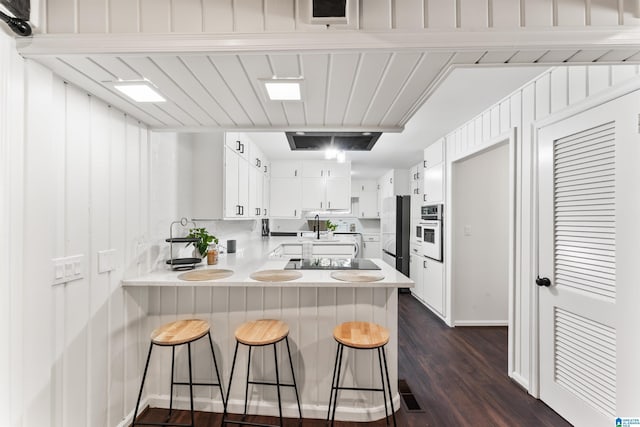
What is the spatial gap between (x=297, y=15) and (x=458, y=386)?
279cm

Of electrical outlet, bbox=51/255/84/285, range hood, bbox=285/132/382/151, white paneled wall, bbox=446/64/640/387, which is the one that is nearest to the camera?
electrical outlet, bbox=51/255/84/285

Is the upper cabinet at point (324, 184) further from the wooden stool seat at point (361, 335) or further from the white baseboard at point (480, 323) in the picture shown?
the wooden stool seat at point (361, 335)

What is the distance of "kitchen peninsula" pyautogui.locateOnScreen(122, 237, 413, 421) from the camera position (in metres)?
1.90

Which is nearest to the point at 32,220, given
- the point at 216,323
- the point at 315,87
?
the point at 216,323

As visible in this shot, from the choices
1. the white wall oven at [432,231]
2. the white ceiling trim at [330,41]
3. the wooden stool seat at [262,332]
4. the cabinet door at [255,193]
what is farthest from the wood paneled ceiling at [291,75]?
the white wall oven at [432,231]

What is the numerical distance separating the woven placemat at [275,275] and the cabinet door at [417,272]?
115 inches

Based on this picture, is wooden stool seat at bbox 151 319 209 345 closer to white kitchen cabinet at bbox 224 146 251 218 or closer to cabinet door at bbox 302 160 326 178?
white kitchen cabinet at bbox 224 146 251 218

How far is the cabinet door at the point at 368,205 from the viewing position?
650cm

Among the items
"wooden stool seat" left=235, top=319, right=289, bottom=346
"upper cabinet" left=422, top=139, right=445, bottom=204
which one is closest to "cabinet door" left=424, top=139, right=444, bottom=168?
"upper cabinet" left=422, top=139, right=445, bottom=204

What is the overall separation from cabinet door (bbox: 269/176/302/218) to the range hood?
2.19m

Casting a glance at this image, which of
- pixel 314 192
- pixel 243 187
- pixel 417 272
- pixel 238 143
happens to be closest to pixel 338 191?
pixel 314 192

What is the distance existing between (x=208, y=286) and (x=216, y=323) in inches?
11.4

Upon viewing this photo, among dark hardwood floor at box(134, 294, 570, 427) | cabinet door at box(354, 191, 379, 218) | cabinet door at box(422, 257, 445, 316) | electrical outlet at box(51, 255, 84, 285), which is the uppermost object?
cabinet door at box(354, 191, 379, 218)

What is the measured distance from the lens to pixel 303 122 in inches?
77.9
